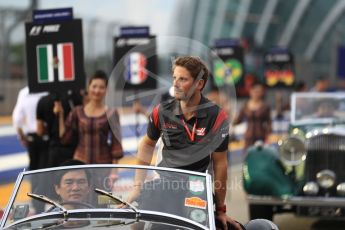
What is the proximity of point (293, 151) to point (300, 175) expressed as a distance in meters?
0.28

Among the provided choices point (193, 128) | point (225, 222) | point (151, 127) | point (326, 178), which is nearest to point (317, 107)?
point (326, 178)

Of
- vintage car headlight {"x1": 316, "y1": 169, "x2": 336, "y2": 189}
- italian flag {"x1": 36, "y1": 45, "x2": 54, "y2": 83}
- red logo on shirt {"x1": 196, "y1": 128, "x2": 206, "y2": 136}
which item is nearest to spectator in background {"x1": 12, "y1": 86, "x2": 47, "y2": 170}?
italian flag {"x1": 36, "y1": 45, "x2": 54, "y2": 83}

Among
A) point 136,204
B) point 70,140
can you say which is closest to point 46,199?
point 136,204

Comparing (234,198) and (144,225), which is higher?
(144,225)

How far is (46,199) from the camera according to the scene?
4.70 metres

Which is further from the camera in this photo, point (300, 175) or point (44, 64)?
point (300, 175)

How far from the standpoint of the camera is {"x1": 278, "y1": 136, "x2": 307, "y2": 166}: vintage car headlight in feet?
30.2

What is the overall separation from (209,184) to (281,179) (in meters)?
4.37

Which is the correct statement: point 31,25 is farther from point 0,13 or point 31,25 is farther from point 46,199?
point 0,13

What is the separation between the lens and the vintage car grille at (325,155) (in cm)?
934

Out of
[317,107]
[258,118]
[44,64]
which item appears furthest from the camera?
[258,118]

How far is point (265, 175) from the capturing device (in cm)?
909

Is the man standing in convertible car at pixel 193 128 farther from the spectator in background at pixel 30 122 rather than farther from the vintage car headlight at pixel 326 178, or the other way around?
the spectator in background at pixel 30 122

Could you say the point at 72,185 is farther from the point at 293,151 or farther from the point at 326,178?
the point at 326,178
